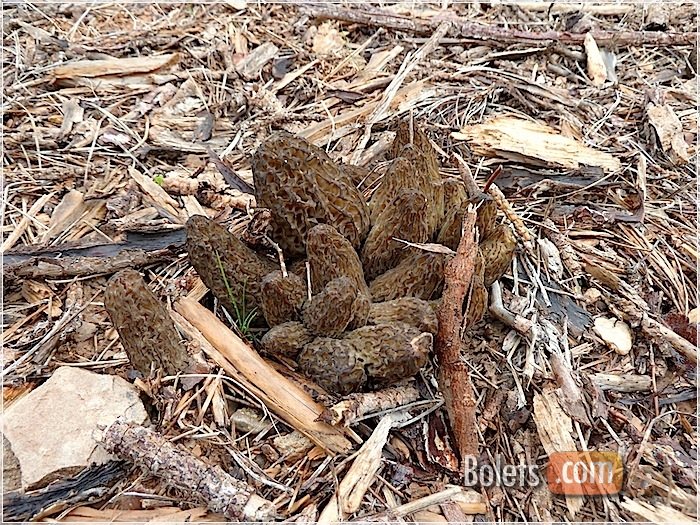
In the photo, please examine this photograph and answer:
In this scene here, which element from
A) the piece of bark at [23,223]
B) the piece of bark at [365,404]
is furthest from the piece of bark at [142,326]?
the piece of bark at [23,223]

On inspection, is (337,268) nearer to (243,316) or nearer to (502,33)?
(243,316)

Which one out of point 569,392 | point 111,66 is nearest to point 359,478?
point 569,392

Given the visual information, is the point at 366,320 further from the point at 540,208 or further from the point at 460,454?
the point at 540,208

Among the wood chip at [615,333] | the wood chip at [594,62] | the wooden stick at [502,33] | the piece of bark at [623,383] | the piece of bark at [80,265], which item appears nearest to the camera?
the piece of bark at [623,383]

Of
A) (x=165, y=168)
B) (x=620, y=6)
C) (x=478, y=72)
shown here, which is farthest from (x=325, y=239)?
(x=620, y=6)

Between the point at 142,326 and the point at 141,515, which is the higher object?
the point at 142,326

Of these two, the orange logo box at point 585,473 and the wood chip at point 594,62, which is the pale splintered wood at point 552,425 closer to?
the orange logo box at point 585,473

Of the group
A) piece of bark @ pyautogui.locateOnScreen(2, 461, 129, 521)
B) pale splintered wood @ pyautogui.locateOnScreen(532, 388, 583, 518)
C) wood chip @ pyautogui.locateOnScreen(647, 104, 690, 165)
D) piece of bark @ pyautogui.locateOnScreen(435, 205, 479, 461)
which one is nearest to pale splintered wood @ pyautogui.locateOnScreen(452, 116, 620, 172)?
wood chip @ pyautogui.locateOnScreen(647, 104, 690, 165)

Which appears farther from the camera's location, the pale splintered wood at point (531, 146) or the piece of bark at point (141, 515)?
the pale splintered wood at point (531, 146)

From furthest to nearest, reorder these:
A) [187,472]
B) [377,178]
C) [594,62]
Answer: [594,62] → [377,178] → [187,472]
